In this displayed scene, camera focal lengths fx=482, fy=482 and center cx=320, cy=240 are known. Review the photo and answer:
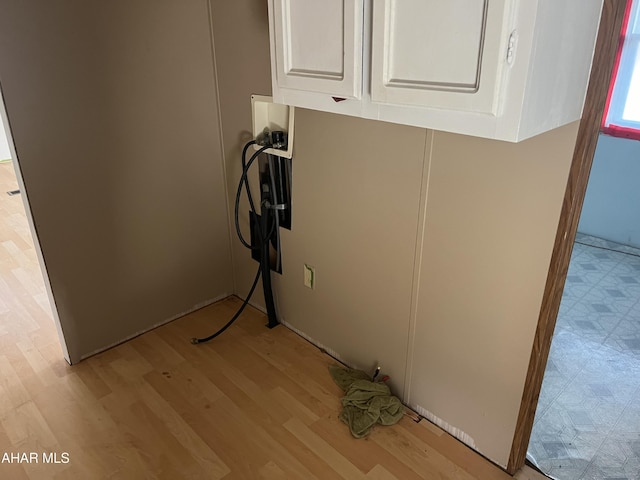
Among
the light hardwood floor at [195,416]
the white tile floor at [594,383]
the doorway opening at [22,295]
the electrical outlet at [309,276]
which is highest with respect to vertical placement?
the electrical outlet at [309,276]

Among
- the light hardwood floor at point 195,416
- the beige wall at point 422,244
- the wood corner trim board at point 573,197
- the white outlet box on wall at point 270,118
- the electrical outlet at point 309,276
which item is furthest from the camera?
the electrical outlet at point 309,276

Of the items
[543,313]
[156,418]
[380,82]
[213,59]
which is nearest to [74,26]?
[213,59]

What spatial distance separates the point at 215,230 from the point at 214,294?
14.9 inches

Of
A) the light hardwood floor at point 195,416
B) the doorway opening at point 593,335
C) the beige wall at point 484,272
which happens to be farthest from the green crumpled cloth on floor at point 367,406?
the doorway opening at point 593,335

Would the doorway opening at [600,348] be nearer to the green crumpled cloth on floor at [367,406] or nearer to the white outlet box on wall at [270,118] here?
the green crumpled cloth on floor at [367,406]

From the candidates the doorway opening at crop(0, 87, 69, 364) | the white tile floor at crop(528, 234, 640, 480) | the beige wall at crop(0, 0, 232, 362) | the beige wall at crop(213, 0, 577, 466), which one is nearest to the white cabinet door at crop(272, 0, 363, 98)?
the beige wall at crop(213, 0, 577, 466)

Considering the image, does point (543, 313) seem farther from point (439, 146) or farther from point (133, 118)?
point (133, 118)

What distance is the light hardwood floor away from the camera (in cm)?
172

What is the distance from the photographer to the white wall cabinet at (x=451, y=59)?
3.15ft

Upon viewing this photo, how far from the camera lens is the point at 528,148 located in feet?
4.41

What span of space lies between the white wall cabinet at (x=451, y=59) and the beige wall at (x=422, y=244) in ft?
0.86

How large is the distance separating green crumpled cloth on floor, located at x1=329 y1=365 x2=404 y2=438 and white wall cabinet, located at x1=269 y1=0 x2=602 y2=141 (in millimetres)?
1163

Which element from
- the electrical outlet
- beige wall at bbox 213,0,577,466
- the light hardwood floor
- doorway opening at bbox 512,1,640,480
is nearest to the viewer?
doorway opening at bbox 512,1,640,480

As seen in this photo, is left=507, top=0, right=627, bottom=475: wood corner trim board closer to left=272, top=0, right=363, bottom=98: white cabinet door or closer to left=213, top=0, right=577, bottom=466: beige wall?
left=213, top=0, right=577, bottom=466: beige wall
